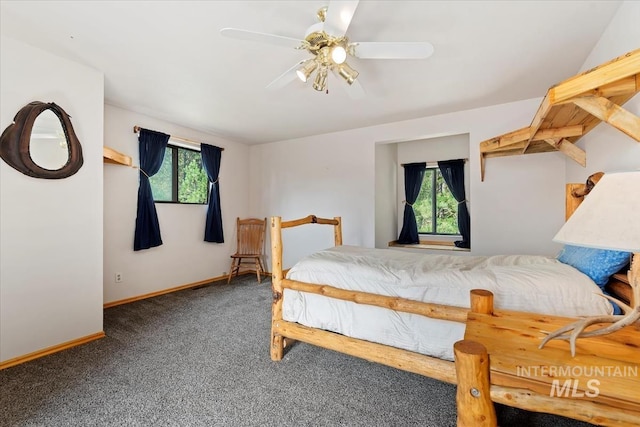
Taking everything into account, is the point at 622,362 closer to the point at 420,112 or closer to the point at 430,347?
the point at 430,347

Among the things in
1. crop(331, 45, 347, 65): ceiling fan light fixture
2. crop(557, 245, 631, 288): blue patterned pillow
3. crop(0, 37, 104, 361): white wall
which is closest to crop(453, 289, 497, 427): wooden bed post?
crop(557, 245, 631, 288): blue patterned pillow

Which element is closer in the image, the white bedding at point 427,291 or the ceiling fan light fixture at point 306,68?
the white bedding at point 427,291

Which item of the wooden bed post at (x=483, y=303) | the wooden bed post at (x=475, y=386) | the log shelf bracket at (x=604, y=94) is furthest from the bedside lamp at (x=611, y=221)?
the log shelf bracket at (x=604, y=94)

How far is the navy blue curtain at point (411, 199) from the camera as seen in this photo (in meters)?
4.62

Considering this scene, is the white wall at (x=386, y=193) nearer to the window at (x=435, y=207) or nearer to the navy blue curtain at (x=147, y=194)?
the window at (x=435, y=207)

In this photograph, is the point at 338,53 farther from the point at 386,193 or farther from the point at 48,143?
the point at 386,193

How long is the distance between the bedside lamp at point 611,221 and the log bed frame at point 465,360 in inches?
6.7

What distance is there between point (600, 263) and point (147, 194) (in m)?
4.26

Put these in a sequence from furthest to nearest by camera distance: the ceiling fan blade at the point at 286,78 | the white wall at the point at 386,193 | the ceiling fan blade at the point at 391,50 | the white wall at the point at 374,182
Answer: the white wall at the point at 386,193 < the white wall at the point at 374,182 < the ceiling fan blade at the point at 286,78 < the ceiling fan blade at the point at 391,50

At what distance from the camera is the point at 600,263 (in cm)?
147

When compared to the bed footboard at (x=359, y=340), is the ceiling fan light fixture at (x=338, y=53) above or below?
above

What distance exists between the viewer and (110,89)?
9.23 feet

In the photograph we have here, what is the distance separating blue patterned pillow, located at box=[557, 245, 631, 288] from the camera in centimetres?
142

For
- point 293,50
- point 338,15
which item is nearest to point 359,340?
point 338,15
